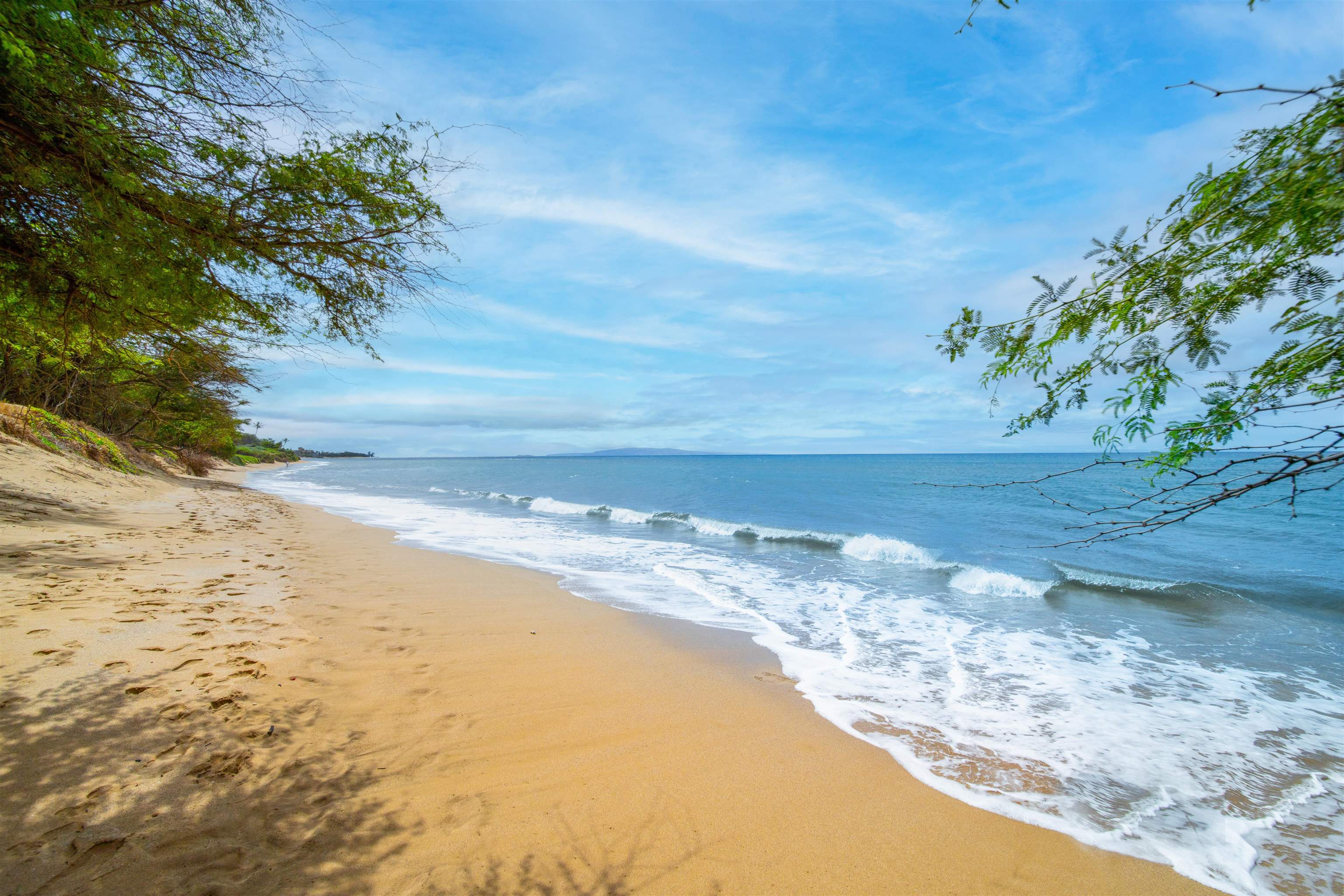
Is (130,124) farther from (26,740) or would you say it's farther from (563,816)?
(563,816)

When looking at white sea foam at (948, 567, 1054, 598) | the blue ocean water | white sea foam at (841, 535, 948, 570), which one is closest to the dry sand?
the blue ocean water

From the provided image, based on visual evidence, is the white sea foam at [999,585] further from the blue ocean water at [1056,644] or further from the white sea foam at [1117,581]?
the white sea foam at [1117,581]

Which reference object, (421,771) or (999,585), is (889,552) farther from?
(421,771)

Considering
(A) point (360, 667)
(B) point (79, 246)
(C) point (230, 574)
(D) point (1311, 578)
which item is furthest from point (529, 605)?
(D) point (1311, 578)

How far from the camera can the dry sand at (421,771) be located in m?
2.95

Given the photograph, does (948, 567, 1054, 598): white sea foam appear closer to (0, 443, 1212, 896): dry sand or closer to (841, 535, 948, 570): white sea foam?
(841, 535, 948, 570): white sea foam

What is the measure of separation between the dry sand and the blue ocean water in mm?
607

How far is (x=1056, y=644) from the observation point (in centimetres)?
873

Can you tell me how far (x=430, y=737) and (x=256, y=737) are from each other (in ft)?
3.71

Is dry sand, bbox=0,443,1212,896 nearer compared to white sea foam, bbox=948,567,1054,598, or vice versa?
dry sand, bbox=0,443,1212,896

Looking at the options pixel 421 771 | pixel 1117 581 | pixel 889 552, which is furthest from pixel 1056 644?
pixel 421 771

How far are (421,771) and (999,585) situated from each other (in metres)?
12.9

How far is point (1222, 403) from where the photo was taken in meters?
2.23

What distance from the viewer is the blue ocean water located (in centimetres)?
431
